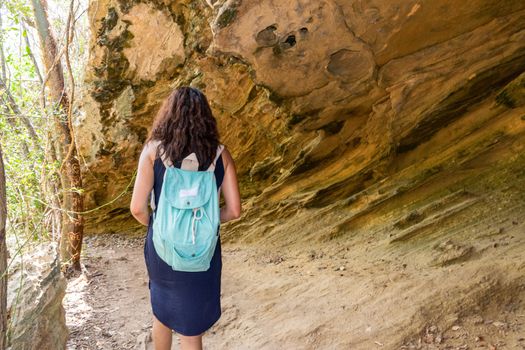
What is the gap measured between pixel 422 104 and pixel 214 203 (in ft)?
11.9

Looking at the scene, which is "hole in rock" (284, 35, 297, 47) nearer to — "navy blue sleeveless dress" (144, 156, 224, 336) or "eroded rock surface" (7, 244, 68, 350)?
"navy blue sleeveless dress" (144, 156, 224, 336)

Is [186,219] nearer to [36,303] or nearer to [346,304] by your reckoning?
[36,303]

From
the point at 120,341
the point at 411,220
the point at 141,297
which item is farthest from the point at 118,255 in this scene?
the point at 411,220

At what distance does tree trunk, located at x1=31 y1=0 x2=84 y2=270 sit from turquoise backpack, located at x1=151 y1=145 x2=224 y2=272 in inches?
146

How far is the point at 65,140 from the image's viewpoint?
6.21 meters

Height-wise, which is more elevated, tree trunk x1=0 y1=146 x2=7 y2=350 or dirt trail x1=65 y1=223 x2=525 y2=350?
tree trunk x1=0 y1=146 x2=7 y2=350

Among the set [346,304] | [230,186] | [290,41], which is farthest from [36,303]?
[290,41]

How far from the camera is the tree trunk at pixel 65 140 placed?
602cm

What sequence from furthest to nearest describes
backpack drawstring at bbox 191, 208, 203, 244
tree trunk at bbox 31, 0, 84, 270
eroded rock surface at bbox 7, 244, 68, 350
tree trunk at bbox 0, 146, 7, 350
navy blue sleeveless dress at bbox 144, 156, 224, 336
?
tree trunk at bbox 31, 0, 84, 270
eroded rock surface at bbox 7, 244, 68, 350
navy blue sleeveless dress at bbox 144, 156, 224, 336
backpack drawstring at bbox 191, 208, 203, 244
tree trunk at bbox 0, 146, 7, 350

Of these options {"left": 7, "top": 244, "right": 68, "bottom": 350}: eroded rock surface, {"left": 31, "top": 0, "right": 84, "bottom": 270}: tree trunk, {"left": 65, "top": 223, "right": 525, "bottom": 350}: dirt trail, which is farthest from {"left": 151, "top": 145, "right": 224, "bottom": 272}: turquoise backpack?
{"left": 31, "top": 0, "right": 84, "bottom": 270}: tree trunk

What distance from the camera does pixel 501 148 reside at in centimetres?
505

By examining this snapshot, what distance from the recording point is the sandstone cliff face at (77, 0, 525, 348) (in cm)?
462

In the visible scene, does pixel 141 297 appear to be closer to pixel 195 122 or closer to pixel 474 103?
pixel 195 122

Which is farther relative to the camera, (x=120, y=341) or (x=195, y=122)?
(x=120, y=341)
